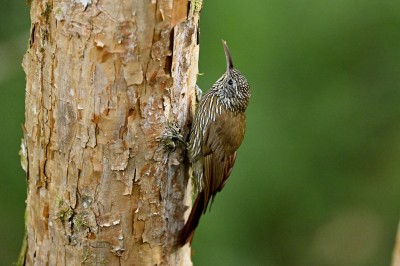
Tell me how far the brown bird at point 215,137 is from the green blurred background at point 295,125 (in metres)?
1.34

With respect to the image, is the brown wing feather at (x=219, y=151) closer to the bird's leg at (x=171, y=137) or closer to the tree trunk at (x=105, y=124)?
the tree trunk at (x=105, y=124)

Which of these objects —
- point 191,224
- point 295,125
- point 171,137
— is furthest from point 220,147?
point 295,125

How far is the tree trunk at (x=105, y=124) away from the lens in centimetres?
346

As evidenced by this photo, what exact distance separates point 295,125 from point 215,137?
2.06 meters

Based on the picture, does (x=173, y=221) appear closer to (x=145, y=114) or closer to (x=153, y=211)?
(x=153, y=211)

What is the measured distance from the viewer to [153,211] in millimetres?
3838

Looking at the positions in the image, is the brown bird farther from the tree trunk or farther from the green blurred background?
the green blurred background

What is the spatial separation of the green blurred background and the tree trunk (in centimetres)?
216

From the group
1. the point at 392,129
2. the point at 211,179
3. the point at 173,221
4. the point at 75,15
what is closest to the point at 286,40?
the point at 392,129

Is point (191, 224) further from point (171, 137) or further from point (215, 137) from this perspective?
point (215, 137)

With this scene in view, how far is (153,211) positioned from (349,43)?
3175 millimetres

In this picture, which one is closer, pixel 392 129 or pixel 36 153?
pixel 36 153

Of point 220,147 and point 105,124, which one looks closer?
point 105,124

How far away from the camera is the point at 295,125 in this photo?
257 inches
